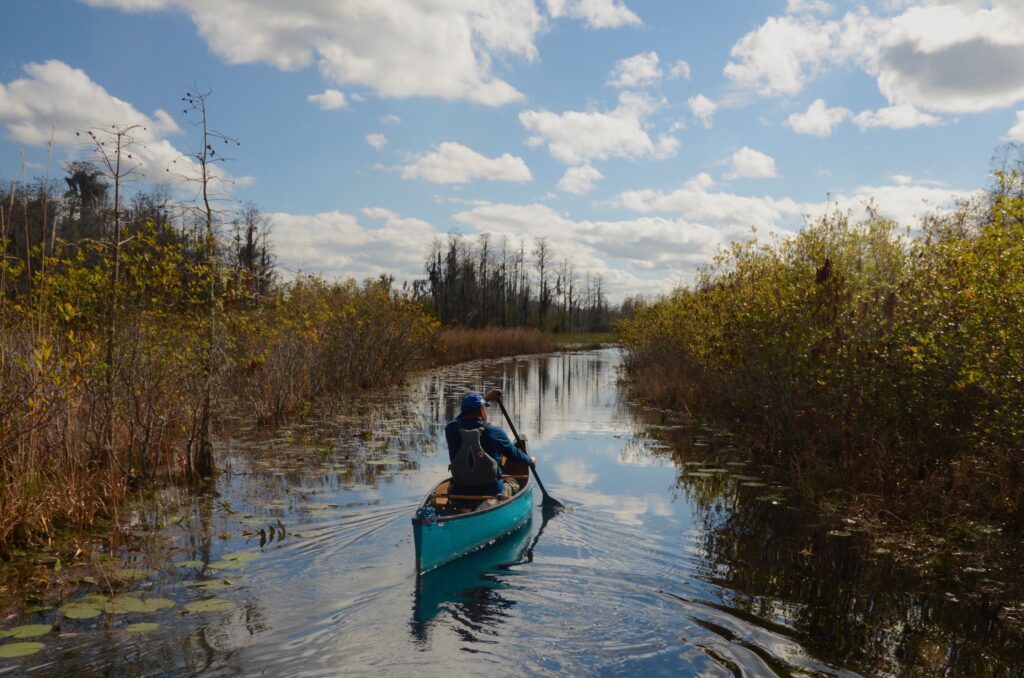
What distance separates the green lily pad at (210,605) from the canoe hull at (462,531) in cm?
175

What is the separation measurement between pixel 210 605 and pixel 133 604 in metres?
0.63

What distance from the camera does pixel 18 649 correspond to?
206 inches

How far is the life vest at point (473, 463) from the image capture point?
8719 mm

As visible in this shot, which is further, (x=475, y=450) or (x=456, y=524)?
(x=475, y=450)

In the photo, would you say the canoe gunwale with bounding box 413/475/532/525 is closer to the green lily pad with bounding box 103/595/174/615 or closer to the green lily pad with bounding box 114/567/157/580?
the green lily pad with bounding box 103/595/174/615

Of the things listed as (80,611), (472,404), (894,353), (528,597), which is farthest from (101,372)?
(894,353)

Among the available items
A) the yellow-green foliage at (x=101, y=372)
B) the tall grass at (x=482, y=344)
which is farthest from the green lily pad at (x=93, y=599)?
the tall grass at (x=482, y=344)

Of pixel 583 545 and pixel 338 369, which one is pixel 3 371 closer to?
pixel 583 545

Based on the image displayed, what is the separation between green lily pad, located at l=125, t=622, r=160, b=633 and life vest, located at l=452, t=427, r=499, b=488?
12.5ft

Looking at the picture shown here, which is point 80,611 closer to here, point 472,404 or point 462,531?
point 462,531

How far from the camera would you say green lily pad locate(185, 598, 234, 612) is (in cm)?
619

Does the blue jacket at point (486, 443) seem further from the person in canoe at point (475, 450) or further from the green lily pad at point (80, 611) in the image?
the green lily pad at point (80, 611)

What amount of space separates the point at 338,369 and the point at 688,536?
14213mm

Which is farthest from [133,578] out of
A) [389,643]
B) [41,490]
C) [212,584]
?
[389,643]
